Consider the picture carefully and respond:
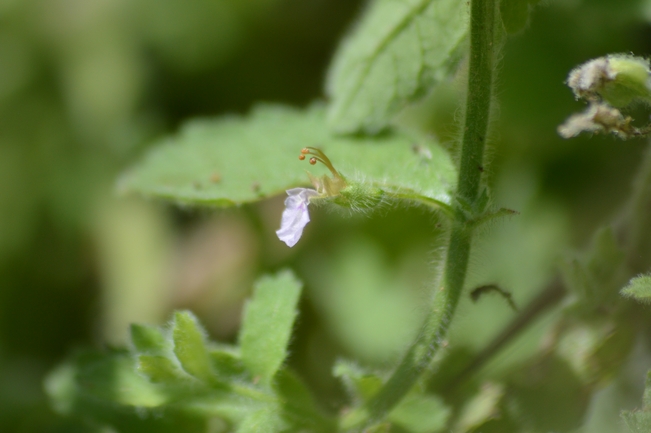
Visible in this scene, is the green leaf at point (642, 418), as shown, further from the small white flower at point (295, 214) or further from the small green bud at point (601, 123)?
the small white flower at point (295, 214)

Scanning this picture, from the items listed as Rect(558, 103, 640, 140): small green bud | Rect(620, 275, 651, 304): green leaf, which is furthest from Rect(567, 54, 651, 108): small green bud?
Rect(620, 275, 651, 304): green leaf

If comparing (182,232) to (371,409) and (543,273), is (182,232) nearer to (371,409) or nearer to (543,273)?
(543,273)

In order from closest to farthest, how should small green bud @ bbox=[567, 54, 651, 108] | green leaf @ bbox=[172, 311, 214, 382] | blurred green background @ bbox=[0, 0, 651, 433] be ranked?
small green bud @ bbox=[567, 54, 651, 108] → green leaf @ bbox=[172, 311, 214, 382] → blurred green background @ bbox=[0, 0, 651, 433]

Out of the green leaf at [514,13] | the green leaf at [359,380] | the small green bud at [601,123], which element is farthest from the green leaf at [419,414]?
the green leaf at [514,13]

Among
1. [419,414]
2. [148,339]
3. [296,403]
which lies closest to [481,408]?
[419,414]

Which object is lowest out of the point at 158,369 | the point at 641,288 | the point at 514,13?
the point at 641,288

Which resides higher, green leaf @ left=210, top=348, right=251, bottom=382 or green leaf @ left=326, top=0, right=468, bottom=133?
green leaf @ left=326, top=0, right=468, bottom=133

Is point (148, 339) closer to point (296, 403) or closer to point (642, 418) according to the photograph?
point (296, 403)

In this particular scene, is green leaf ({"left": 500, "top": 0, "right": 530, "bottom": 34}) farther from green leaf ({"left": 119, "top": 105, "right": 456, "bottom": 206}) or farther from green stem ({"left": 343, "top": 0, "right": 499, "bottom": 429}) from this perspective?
green leaf ({"left": 119, "top": 105, "right": 456, "bottom": 206})
